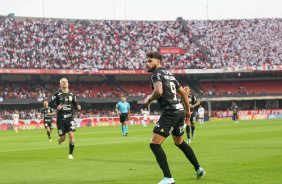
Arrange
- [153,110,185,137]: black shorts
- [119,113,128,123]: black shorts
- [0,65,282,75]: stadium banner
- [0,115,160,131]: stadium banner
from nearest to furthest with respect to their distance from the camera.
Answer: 1. [153,110,185,137]: black shorts
2. [119,113,128,123]: black shorts
3. [0,115,160,131]: stadium banner
4. [0,65,282,75]: stadium banner

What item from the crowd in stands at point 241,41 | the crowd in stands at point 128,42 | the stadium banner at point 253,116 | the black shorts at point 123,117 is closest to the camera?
the black shorts at point 123,117

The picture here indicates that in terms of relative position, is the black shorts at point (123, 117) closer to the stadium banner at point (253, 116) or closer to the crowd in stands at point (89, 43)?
the crowd in stands at point (89, 43)

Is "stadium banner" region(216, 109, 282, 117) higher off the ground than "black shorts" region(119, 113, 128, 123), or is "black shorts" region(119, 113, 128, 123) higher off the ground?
"black shorts" region(119, 113, 128, 123)

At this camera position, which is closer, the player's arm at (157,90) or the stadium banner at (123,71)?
the player's arm at (157,90)

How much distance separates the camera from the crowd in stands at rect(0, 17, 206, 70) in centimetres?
6381

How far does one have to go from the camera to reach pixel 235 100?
74875 millimetres

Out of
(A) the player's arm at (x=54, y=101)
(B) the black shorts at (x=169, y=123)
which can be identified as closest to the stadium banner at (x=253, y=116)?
(A) the player's arm at (x=54, y=101)

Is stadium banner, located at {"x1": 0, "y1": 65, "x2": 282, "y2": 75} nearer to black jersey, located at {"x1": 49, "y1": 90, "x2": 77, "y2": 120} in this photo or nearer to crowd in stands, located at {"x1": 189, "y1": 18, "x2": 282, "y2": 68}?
crowd in stands, located at {"x1": 189, "y1": 18, "x2": 282, "y2": 68}

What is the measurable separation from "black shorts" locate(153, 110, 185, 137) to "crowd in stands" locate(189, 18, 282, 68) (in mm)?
64123

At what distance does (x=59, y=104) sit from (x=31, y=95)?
49.2 meters

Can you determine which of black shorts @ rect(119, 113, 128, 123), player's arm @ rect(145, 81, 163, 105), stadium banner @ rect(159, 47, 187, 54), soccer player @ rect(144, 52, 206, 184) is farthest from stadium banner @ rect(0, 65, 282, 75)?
player's arm @ rect(145, 81, 163, 105)

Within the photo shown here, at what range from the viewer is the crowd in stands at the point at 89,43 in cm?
6381

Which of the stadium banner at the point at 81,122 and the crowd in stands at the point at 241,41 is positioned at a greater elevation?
the crowd in stands at the point at 241,41

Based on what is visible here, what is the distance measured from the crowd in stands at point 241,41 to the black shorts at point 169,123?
64123 millimetres
